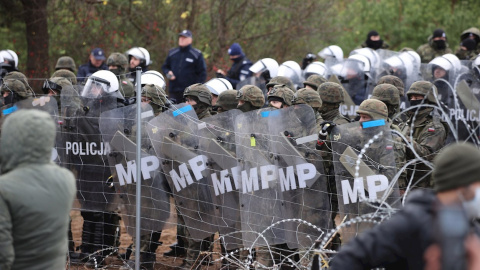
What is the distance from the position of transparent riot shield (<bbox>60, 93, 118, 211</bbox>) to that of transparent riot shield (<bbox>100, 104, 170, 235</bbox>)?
0.61 feet

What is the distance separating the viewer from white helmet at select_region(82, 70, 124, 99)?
25.2ft

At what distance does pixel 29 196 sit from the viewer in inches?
152

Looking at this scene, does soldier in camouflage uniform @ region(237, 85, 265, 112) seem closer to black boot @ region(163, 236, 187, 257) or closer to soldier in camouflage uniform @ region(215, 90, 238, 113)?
soldier in camouflage uniform @ region(215, 90, 238, 113)

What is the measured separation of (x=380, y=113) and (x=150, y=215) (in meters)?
2.20

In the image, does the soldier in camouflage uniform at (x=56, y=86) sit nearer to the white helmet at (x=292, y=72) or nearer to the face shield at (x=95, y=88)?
the face shield at (x=95, y=88)

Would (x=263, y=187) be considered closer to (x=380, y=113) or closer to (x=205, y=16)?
(x=380, y=113)

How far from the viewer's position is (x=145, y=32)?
17453mm

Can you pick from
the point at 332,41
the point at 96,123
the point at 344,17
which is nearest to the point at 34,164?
the point at 96,123

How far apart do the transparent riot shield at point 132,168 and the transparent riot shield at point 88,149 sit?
0.61 feet

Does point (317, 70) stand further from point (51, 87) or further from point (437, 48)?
point (51, 87)

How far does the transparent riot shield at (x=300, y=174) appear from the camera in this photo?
635 cm

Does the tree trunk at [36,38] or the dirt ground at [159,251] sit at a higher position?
the tree trunk at [36,38]

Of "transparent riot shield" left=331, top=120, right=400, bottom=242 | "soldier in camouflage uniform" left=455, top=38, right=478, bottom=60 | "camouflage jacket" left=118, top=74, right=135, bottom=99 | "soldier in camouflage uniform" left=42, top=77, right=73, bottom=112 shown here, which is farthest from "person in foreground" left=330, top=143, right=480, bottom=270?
"soldier in camouflage uniform" left=455, top=38, right=478, bottom=60

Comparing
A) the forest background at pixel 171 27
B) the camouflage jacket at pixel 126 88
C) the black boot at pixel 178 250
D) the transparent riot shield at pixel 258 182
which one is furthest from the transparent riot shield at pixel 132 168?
the forest background at pixel 171 27
